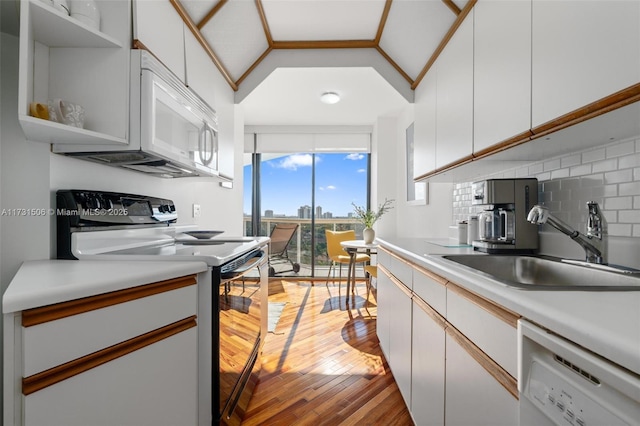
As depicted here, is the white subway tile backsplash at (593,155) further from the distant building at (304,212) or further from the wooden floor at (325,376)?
the distant building at (304,212)

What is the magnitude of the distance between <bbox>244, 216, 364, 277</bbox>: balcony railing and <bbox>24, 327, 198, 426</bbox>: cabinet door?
3.74 m

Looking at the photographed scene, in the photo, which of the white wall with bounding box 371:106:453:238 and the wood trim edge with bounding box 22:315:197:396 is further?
the white wall with bounding box 371:106:453:238

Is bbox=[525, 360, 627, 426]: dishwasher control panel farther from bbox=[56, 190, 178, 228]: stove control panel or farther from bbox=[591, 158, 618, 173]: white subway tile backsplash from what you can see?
bbox=[56, 190, 178, 228]: stove control panel

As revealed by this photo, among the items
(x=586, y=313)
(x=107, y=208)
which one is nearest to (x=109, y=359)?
(x=107, y=208)

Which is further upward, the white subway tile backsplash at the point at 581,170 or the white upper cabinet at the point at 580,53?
the white upper cabinet at the point at 580,53

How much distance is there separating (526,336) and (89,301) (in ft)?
3.64

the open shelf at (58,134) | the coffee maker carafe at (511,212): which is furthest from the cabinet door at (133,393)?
the coffee maker carafe at (511,212)

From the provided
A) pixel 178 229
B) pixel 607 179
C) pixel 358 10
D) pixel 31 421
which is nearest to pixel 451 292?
pixel 607 179

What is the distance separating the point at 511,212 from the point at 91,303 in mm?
1723

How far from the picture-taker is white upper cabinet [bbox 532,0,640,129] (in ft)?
2.35

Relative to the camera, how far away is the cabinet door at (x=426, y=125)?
2.00 meters

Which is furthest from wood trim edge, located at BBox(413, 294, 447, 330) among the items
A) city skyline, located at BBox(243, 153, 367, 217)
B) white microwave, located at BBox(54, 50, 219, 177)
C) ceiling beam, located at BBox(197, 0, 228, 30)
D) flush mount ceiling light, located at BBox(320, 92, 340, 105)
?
city skyline, located at BBox(243, 153, 367, 217)

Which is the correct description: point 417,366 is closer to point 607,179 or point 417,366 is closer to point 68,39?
point 607,179

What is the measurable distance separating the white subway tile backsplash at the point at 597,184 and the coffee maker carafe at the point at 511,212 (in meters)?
0.10
